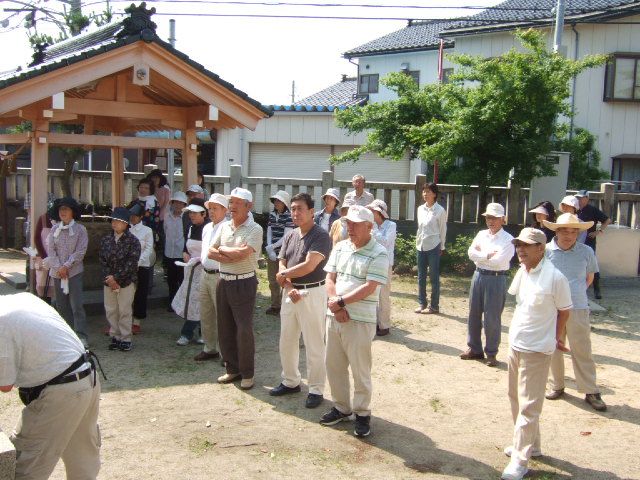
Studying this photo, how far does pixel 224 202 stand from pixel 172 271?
2667 mm

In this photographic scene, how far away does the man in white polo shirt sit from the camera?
3.39 meters

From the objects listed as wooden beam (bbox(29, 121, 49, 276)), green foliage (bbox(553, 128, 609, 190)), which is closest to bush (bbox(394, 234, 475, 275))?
green foliage (bbox(553, 128, 609, 190))

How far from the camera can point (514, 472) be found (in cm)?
474

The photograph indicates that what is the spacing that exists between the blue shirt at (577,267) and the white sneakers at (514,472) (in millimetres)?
1987

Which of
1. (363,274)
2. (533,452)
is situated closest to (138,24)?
(363,274)

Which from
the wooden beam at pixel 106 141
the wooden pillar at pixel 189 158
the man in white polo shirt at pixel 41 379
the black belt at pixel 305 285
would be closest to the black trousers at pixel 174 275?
the wooden pillar at pixel 189 158

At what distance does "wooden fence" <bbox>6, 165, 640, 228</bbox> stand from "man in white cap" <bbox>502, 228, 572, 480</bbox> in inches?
326

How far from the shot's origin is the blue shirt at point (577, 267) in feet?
20.3

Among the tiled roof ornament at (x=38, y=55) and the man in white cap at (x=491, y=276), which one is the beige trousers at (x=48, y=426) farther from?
the tiled roof ornament at (x=38, y=55)

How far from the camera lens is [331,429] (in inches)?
221

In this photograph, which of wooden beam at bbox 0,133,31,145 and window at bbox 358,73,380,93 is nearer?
wooden beam at bbox 0,133,31,145

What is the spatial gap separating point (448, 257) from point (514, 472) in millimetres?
8547

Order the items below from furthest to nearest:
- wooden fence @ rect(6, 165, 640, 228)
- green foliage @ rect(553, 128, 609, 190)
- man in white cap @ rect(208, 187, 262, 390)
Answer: green foliage @ rect(553, 128, 609, 190) < wooden fence @ rect(6, 165, 640, 228) < man in white cap @ rect(208, 187, 262, 390)

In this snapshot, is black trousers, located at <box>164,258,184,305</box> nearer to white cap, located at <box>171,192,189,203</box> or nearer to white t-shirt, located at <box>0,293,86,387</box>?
white cap, located at <box>171,192,189,203</box>
